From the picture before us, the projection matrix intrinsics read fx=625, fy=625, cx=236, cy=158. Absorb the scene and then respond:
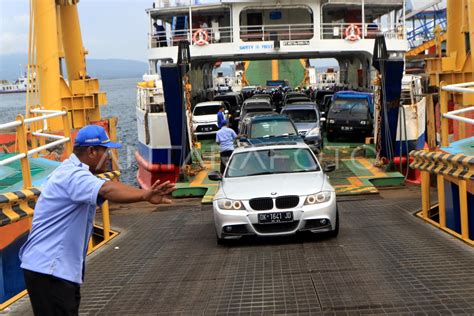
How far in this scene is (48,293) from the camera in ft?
13.0

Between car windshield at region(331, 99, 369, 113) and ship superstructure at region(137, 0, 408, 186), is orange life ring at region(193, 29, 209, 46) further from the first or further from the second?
car windshield at region(331, 99, 369, 113)

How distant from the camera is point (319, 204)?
8.88 m

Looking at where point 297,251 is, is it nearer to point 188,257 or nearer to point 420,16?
point 188,257

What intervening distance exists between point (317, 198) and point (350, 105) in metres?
16.5

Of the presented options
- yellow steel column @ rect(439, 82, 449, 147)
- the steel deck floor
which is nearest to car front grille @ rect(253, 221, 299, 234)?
the steel deck floor

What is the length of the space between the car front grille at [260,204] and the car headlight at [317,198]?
525mm

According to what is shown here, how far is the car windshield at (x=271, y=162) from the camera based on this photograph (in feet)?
33.0

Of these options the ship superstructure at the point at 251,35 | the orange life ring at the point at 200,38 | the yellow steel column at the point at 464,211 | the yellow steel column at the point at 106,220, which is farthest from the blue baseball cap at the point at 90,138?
the orange life ring at the point at 200,38

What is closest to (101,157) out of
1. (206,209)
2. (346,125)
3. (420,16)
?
(206,209)

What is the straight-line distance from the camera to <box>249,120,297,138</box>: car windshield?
658 inches

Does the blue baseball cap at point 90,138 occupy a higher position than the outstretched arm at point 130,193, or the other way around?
the blue baseball cap at point 90,138

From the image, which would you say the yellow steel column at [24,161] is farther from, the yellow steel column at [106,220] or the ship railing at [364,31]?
the ship railing at [364,31]

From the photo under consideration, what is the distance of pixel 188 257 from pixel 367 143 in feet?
44.7

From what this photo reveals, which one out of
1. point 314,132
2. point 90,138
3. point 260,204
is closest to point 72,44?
point 314,132
